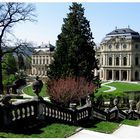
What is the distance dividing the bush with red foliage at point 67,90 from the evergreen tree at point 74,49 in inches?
74.8

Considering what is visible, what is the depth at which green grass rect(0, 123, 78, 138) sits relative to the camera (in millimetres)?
10641

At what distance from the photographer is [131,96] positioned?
118 ft

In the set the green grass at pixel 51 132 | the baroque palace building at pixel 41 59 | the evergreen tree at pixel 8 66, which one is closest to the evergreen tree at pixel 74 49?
the evergreen tree at pixel 8 66

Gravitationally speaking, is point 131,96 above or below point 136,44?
below

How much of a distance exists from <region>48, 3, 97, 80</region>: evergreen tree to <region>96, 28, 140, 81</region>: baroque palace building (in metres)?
38.2

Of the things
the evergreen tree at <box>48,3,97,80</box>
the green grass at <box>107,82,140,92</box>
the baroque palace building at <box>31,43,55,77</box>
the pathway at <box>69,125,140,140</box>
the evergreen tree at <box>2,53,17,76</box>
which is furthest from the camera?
the baroque palace building at <box>31,43,55,77</box>

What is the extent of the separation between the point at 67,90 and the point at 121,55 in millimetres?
45631

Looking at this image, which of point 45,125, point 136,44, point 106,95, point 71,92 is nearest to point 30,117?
point 45,125

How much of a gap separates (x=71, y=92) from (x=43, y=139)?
46.9 feet

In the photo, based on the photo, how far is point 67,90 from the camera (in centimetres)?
2488

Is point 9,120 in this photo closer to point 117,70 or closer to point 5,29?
point 5,29

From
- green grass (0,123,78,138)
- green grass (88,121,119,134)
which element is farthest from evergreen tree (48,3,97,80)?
green grass (0,123,78,138)

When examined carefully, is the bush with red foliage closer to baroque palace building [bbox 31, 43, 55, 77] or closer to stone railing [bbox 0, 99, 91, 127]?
stone railing [bbox 0, 99, 91, 127]

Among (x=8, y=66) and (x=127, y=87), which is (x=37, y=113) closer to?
(x=8, y=66)
